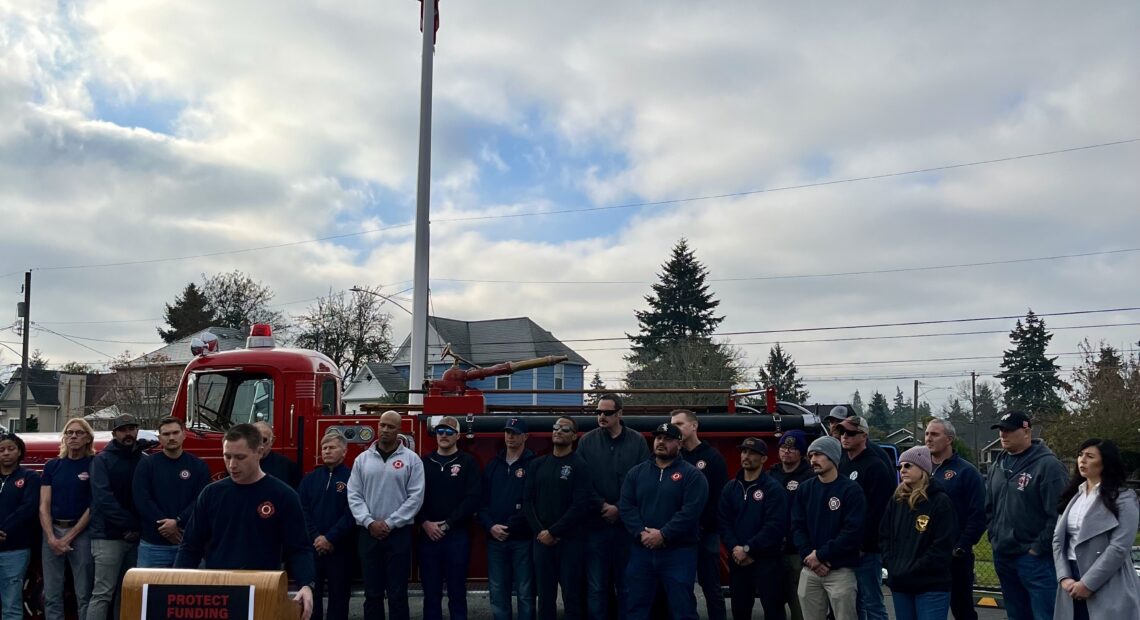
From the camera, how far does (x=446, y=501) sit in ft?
29.8

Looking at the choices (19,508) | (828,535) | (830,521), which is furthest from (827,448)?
(19,508)

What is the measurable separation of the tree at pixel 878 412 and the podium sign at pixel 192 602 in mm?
104659

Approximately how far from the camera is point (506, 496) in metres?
9.12

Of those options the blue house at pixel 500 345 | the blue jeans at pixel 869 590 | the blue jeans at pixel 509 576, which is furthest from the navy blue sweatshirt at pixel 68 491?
the blue house at pixel 500 345

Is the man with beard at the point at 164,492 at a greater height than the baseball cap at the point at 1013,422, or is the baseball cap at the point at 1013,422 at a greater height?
the baseball cap at the point at 1013,422

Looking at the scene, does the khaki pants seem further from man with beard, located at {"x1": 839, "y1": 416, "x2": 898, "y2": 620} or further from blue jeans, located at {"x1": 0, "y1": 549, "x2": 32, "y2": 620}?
blue jeans, located at {"x1": 0, "y1": 549, "x2": 32, "y2": 620}

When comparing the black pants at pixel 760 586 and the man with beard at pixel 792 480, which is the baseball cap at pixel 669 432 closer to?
the man with beard at pixel 792 480

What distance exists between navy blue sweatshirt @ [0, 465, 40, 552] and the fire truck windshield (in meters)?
1.89

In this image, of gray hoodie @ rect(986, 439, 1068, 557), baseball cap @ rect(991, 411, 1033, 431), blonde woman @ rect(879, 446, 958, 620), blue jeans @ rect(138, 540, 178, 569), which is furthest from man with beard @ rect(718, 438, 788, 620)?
blue jeans @ rect(138, 540, 178, 569)

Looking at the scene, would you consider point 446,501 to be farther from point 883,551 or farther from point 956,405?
point 956,405

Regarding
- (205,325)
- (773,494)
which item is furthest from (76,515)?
(205,325)

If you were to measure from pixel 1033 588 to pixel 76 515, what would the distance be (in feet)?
26.7

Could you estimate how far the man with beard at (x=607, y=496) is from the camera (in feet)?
28.8

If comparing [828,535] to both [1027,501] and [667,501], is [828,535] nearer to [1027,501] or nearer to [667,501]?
[667,501]
